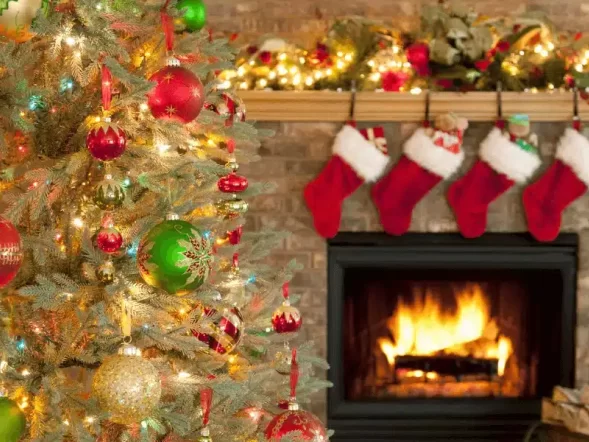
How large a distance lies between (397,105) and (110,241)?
167cm

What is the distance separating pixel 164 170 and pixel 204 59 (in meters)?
0.46

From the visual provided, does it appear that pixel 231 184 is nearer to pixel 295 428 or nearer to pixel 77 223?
pixel 77 223

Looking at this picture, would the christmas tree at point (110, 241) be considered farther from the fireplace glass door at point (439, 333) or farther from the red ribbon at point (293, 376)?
the fireplace glass door at point (439, 333)

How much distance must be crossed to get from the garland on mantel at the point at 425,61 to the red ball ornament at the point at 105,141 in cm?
146

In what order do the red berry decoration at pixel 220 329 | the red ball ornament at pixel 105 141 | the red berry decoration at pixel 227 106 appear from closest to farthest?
the red ball ornament at pixel 105 141 → the red berry decoration at pixel 220 329 → the red berry decoration at pixel 227 106

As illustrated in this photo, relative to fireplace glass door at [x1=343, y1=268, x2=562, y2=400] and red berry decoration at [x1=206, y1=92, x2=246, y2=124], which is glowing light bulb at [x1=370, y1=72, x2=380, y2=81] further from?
red berry decoration at [x1=206, y1=92, x2=246, y2=124]

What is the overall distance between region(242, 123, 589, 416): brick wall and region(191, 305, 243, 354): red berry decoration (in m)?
1.23

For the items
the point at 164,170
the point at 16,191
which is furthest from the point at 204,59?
the point at 16,191

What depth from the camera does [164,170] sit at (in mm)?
1514

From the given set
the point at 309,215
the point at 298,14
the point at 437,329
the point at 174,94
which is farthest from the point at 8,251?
the point at 437,329

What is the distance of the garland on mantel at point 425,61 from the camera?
2785 mm

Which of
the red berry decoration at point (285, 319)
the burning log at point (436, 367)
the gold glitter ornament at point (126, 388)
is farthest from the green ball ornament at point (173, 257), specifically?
the burning log at point (436, 367)

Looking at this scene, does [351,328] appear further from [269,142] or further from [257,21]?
[257,21]

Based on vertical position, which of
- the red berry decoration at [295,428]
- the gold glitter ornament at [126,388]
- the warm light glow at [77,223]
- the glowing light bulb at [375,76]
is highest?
the glowing light bulb at [375,76]
